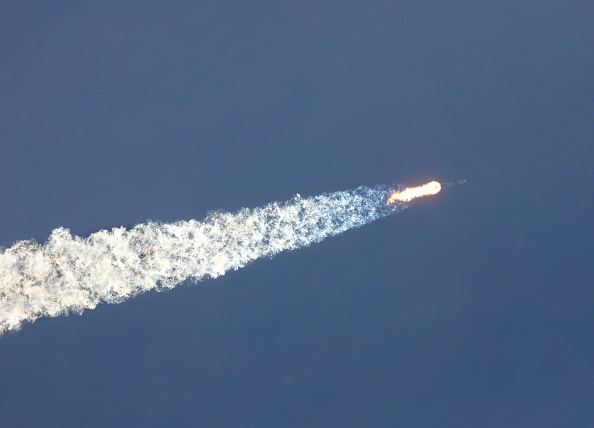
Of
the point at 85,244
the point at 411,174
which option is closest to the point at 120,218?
the point at 85,244

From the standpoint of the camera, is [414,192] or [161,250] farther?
[161,250]

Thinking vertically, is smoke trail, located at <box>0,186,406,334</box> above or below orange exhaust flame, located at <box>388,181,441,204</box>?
below

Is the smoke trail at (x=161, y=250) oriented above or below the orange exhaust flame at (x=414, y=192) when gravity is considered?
below

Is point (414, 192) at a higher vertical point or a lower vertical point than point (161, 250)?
higher

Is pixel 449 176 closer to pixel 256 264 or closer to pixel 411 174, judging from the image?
pixel 411 174
